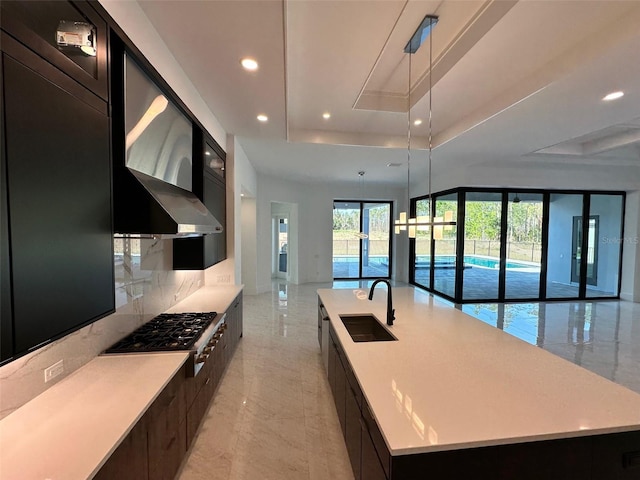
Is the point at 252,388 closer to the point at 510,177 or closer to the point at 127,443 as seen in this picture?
the point at 127,443

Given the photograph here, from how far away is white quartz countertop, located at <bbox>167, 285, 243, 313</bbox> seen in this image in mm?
3069

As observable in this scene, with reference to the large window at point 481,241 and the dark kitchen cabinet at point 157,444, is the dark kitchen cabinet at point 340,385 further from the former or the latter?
the large window at point 481,241

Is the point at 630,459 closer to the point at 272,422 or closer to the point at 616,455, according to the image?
the point at 616,455

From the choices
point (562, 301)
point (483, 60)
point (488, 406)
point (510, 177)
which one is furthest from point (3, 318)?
point (562, 301)

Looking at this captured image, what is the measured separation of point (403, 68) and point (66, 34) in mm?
2960

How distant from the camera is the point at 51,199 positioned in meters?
1.10

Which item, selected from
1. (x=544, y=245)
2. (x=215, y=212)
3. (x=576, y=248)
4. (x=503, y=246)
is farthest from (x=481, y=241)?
(x=215, y=212)

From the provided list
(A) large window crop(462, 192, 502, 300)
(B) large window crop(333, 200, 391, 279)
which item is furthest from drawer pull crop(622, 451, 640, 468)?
(B) large window crop(333, 200, 391, 279)

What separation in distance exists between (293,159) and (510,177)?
16.5 ft

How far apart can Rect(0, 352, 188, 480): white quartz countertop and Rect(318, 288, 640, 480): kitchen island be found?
3.69 feet

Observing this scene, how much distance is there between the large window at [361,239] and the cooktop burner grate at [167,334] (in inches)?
290

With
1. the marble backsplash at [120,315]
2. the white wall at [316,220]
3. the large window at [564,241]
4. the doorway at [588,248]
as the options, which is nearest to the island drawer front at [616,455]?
the marble backsplash at [120,315]

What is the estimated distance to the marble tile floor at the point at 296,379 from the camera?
2.11 meters

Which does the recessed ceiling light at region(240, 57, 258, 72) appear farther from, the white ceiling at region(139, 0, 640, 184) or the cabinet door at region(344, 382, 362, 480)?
the cabinet door at region(344, 382, 362, 480)
